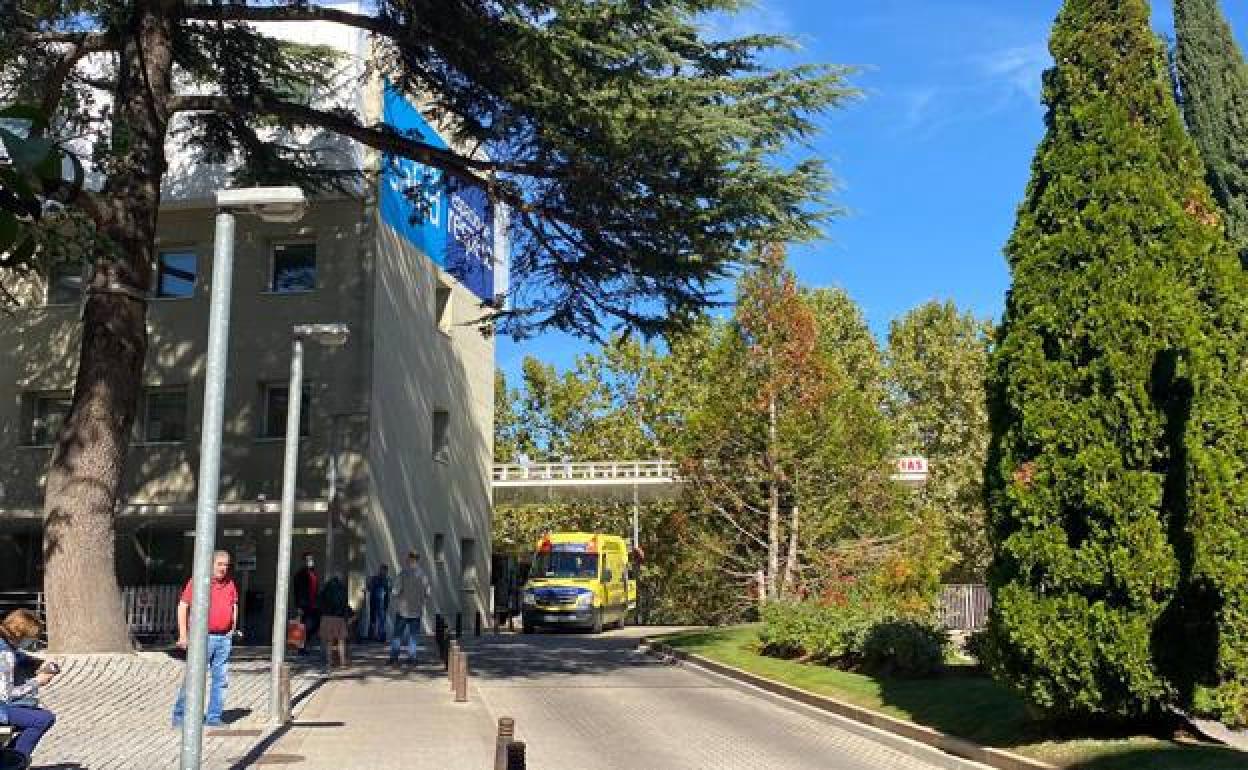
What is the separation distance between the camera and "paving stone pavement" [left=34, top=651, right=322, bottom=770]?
1056cm

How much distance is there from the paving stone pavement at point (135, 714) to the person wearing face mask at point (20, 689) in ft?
4.56

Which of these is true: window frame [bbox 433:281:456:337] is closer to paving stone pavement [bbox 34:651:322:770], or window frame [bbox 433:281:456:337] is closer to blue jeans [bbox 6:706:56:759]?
paving stone pavement [bbox 34:651:322:770]

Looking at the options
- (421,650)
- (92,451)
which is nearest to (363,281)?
(421,650)

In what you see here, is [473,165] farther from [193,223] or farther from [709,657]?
[193,223]

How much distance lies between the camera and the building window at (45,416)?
30.3 meters

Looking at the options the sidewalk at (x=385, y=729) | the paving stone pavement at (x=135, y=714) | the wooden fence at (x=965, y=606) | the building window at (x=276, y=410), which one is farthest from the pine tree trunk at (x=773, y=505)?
the paving stone pavement at (x=135, y=714)

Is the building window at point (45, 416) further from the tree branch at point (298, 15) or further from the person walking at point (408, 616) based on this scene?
the tree branch at point (298, 15)

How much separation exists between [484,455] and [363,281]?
1114cm

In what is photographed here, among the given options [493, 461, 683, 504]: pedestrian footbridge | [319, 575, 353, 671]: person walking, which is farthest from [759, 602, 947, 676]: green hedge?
[493, 461, 683, 504]: pedestrian footbridge

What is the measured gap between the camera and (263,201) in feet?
29.8

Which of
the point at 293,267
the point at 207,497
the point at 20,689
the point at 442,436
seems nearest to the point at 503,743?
the point at 207,497

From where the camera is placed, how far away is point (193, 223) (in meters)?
29.9

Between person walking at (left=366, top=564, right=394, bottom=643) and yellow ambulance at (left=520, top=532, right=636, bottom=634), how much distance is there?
8423mm

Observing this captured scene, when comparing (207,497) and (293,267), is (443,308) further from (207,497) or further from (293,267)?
(207,497)
